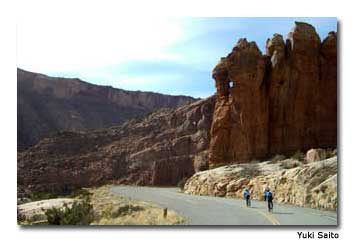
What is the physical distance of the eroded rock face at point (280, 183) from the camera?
1780 cm

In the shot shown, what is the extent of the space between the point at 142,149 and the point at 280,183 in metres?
44.6

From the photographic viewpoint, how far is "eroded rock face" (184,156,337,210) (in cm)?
1780

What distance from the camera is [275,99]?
127ft

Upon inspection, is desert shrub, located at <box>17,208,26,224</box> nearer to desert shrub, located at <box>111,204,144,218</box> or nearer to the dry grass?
the dry grass

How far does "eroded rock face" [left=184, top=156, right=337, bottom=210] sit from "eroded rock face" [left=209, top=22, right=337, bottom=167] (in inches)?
240

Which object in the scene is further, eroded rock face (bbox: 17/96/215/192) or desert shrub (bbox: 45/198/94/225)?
eroded rock face (bbox: 17/96/215/192)

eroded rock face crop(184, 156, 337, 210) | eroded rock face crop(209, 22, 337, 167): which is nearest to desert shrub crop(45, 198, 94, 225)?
eroded rock face crop(184, 156, 337, 210)

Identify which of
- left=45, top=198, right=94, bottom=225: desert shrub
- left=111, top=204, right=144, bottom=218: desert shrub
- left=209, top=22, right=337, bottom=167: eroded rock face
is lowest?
left=111, top=204, right=144, bottom=218: desert shrub

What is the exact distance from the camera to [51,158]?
4725cm

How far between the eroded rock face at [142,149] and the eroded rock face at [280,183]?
57.4 ft

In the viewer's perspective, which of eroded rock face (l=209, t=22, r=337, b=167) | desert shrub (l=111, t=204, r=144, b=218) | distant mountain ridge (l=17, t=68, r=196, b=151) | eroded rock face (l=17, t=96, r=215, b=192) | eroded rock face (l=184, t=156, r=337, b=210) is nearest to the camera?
desert shrub (l=111, t=204, r=144, b=218)

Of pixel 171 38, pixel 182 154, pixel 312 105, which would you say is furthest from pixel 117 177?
pixel 171 38

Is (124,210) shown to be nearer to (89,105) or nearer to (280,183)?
(280,183)
